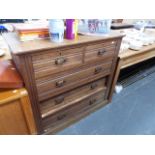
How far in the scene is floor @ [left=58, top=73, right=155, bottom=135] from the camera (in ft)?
4.20

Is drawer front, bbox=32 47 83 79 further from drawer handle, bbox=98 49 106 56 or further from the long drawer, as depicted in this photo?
drawer handle, bbox=98 49 106 56

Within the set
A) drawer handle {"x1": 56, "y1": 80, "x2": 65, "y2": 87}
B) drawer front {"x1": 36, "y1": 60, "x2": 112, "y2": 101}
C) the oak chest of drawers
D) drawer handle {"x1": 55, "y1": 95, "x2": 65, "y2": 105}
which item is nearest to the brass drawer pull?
the oak chest of drawers

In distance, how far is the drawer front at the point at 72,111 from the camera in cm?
113

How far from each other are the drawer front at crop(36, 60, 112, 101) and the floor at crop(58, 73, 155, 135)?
0.53 m

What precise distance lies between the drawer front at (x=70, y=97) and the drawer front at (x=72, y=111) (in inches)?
2.7

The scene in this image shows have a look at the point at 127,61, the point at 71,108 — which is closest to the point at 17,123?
the point at 71,108

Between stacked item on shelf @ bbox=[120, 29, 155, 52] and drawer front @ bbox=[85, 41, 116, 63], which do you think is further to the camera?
stacked item on shelf @ bbox=[120, 29, 155, 52]

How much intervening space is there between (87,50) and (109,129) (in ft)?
2.90

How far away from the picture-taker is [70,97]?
1.14m

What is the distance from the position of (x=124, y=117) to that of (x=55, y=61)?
1.11 m

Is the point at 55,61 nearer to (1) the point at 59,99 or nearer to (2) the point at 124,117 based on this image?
(1) the point at 59,99

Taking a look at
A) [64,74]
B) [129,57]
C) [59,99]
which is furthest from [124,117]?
[64,74]
